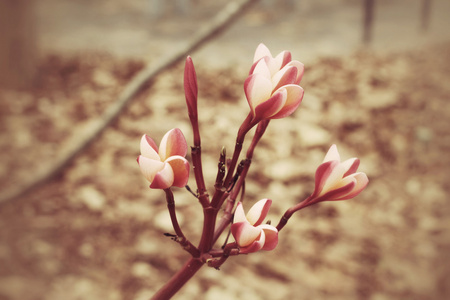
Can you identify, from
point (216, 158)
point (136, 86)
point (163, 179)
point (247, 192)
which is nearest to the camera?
point (163, 179)

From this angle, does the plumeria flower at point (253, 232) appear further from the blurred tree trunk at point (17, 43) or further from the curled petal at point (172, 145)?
the blurred tree trunk at point (17, 43)

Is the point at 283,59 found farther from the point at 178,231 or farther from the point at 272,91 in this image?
the point at 178,231

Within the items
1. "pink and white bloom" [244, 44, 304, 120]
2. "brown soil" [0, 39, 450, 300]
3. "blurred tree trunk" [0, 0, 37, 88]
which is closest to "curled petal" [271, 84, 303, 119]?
"pink and white bloom" [244, 44, 304, 120]

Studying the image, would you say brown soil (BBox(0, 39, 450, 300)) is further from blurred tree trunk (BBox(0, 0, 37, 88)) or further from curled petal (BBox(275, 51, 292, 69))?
curled petal (BBox(275, 51, 292, 69))

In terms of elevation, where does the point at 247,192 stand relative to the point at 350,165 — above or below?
above

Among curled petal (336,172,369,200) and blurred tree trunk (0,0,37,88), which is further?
blurred tree trunk (0,0,37,88)

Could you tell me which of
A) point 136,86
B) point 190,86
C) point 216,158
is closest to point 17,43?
point 216,158
